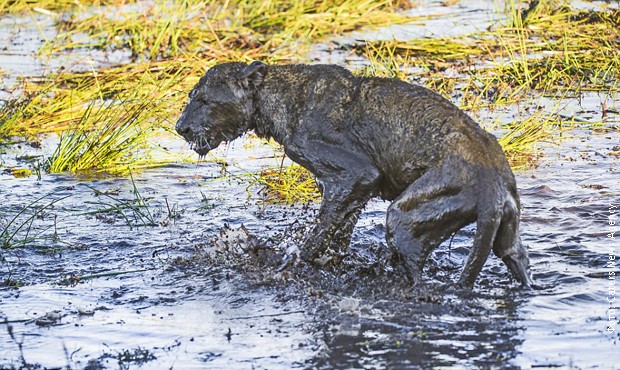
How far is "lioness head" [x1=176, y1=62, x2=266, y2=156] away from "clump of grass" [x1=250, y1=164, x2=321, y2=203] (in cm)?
163

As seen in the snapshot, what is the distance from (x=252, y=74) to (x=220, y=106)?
1.03ft

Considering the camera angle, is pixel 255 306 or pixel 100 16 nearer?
pixel 255 306

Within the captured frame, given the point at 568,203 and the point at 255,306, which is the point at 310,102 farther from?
the point at 568,203

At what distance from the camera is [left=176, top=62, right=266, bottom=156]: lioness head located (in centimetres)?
738

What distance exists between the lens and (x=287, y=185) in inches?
364

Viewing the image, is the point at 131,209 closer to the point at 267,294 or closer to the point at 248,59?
the point at 267,294

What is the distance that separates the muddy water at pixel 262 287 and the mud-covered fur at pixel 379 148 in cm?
37

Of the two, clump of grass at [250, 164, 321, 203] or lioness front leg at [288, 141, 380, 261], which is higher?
lioness front leg at [288, 141, 380, 261]

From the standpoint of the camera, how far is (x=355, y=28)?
13.8m

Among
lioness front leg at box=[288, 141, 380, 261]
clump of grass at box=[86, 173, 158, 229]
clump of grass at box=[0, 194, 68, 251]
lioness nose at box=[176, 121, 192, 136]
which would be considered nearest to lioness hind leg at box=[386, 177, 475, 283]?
lioness front leg at box=[288, 141, 380, 261]

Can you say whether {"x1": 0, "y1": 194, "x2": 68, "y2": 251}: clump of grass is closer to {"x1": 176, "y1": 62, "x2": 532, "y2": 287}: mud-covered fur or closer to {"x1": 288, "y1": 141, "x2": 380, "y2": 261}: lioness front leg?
{"x1": 176, "y1": 62, "x2": 532, "y2": 287}: mud-covered fur

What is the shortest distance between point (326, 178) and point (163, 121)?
3.81 meters

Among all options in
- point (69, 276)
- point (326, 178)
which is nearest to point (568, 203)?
point (326, 178)

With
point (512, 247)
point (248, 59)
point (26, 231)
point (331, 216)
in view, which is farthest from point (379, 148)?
point (248, 59)
